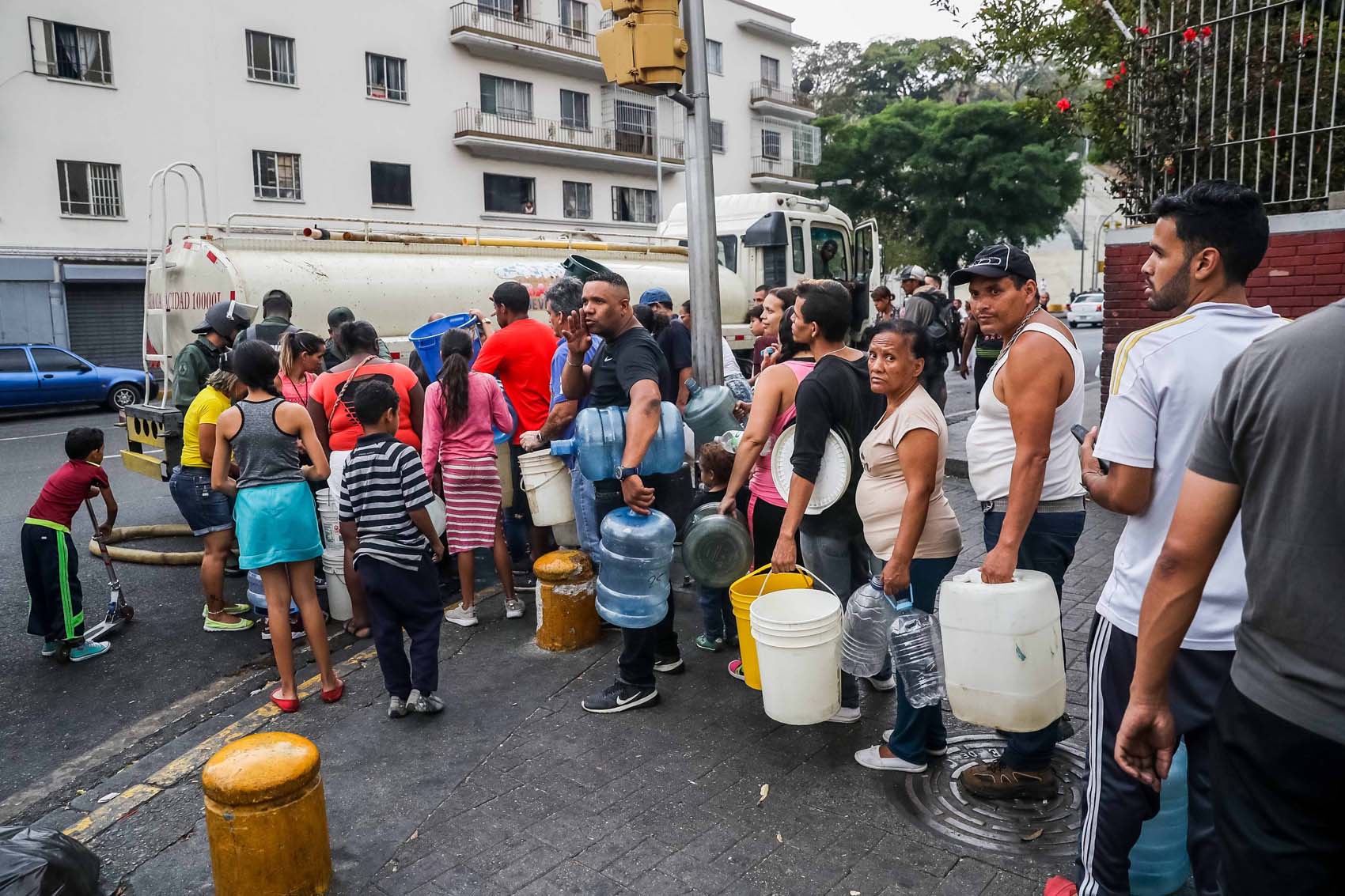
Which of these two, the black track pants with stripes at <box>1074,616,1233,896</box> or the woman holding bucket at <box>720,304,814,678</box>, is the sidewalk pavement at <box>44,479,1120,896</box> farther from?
the woman holding bucket at <box>720,304,814,678</box>

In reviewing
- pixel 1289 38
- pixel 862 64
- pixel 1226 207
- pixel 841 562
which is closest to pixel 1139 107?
pixel 1289 38

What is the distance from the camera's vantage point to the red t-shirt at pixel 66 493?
537 cm

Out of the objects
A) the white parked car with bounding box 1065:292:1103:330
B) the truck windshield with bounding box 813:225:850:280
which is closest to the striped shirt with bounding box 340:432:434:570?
the truck windshield with bounding box 813:225:850:280

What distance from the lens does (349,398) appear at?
5523 millimetres

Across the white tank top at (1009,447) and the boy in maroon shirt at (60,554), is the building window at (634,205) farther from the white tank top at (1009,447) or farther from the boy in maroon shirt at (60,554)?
the white tank top at (1009,447)

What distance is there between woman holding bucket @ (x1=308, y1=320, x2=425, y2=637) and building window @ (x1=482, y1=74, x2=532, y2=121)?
25808mm

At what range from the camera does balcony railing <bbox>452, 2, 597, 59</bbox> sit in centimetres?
2802

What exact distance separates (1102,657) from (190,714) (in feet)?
14.1

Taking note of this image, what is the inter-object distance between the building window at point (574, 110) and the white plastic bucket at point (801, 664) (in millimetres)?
30339

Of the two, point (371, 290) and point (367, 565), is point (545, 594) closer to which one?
point (367, 565)

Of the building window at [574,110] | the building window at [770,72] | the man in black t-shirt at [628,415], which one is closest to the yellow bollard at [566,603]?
the man in black t-shirt at [628,415]

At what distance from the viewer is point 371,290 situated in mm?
9375

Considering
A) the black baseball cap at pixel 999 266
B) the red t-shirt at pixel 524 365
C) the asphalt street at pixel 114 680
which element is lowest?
the asphalt street at pixel 114 680

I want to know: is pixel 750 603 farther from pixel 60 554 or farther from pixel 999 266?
pixel 60 554
